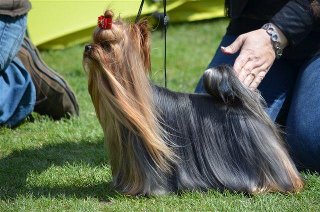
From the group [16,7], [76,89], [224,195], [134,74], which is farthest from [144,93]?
[76,89]

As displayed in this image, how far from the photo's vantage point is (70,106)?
174 inches

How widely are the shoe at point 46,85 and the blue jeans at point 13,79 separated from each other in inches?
3.7

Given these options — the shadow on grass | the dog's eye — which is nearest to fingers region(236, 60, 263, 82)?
the dog's eye

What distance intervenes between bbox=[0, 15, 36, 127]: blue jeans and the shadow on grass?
420mm

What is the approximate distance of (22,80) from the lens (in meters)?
4.17

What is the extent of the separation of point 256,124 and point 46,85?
1722 millimetres

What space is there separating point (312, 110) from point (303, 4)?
51cm

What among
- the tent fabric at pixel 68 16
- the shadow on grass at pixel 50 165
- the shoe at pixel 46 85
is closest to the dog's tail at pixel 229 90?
the shadow on grass at pixel 50 165

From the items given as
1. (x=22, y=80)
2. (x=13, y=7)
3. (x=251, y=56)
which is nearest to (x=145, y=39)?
(x=251, y=56)

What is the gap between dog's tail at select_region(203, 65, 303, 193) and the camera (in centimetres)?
296

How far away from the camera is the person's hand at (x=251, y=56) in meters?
3.05

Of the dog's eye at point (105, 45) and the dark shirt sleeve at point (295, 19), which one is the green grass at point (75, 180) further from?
the dark shirt sleeve at point (295, 19)

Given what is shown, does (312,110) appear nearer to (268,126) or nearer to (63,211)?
(268,126)

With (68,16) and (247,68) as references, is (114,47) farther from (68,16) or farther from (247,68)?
(68,16)
